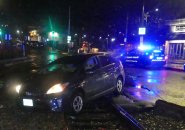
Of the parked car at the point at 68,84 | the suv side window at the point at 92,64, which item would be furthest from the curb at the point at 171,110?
the suv side window at the point at 92,64

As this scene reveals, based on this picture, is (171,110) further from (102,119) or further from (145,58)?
Result: (145,58)

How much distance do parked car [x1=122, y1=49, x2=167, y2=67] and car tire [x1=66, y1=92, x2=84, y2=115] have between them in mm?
18569

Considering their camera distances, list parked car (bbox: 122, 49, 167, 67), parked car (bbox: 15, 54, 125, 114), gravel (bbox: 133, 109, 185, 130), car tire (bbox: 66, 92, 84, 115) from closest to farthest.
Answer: gravel (bbox: 133, 109, 185, 130), parked car (bbox: 15, 54, 125, 114), car tire (bbox: 66, 92, 84, 115), parked car (bbox: 122, 49, 167, 67)

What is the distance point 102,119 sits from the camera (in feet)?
27.8

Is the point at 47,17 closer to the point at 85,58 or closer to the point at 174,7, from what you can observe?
the point at 174,7

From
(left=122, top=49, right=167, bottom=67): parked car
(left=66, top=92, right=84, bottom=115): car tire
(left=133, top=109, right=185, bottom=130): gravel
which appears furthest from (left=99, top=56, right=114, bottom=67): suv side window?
(left=122, top=49, right=167, bottom=67): parked car

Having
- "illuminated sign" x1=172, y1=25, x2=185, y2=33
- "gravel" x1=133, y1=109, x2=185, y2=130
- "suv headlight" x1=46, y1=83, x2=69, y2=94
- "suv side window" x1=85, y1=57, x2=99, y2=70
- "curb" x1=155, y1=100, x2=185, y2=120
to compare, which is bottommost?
"gravel" x1=133, y1=109, x2=185, y2=130

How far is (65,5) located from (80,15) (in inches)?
194

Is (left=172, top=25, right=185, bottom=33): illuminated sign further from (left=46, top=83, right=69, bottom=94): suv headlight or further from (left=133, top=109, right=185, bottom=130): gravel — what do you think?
(left=46, top=83, right=69, bottom=94): suv headlight

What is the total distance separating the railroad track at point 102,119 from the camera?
771 centimetres

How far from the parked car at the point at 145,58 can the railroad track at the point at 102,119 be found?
17.4 meters

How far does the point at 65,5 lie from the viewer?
59.1 metres

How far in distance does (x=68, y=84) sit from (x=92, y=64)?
5.47ft

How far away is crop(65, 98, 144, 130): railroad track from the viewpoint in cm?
771
